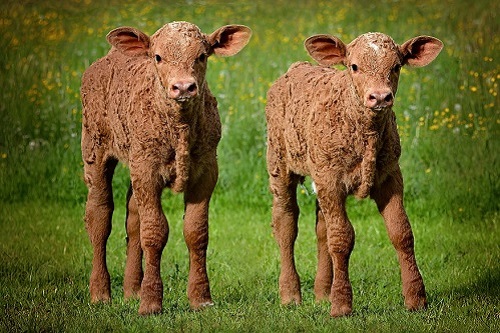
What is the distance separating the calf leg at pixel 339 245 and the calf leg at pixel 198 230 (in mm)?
1086

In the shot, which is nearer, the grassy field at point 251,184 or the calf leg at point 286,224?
the grassy field at point 251,184

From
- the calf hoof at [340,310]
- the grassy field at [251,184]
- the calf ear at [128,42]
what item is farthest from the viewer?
the calf ear at [128,42]

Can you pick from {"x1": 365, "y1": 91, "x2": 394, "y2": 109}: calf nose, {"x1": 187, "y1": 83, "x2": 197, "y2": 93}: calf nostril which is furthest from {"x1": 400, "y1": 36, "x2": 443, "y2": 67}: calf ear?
{"x1": 187, "y1": 83, "x2": 197, "y2": 93}: calf nostril

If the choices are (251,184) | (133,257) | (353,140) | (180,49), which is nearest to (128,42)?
(180,49)

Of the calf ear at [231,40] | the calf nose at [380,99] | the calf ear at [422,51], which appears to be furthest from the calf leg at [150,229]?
the calf ear at [422,51]

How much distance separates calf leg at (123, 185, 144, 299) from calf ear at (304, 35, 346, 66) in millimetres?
2310

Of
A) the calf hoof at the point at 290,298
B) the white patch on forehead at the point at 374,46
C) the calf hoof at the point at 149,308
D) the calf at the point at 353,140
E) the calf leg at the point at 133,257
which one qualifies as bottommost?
the calf hoof at the point at 290,298

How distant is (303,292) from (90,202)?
2.28 metres

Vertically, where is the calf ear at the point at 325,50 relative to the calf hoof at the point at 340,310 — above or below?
above

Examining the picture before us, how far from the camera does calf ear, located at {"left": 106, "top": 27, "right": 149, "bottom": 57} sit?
34.2ft

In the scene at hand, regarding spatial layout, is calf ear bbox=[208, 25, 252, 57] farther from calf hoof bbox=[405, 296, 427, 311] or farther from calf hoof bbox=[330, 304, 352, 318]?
calf hoof bbox=[405, 296, 427, 311]

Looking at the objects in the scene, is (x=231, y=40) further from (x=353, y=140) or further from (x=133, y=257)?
(x=133, y=257)

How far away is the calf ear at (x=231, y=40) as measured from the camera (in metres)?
10.4

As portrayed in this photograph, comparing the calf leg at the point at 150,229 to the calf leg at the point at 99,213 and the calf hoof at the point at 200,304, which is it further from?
the calf leg at the point at 99,213
